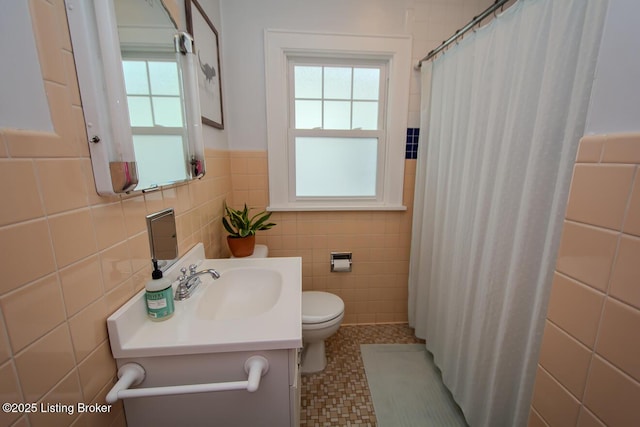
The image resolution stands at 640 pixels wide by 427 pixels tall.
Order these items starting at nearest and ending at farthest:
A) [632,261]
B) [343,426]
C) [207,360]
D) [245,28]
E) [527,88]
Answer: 1. [632,261]
2. [207,360]
3. [527,88]
4. [343,426]
5. [245,28]

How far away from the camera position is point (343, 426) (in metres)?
1.28

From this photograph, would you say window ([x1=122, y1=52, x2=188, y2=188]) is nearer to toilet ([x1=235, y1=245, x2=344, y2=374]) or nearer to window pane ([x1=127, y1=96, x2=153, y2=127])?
window pane ([x1=127, y1=96, x2=153, y2=127])

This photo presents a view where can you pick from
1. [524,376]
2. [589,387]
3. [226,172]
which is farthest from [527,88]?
[226,172]

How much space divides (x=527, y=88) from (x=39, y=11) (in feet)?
4.43

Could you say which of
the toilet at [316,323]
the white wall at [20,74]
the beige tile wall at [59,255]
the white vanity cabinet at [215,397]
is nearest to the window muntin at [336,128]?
the toilet at [316,323]

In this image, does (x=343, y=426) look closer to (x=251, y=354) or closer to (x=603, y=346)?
(x=251, y=354)

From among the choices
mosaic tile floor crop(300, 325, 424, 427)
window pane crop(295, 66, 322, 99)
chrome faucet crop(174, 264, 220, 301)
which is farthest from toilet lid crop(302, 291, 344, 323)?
window pane crop(295, 66, 322, 99)

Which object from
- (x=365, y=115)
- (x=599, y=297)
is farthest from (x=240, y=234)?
(x=599, y=297)

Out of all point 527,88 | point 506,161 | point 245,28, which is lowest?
point 506,161

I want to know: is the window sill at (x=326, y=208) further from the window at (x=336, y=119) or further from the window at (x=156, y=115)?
the window at (x=156, y=115)

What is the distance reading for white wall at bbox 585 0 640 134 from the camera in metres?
0.41

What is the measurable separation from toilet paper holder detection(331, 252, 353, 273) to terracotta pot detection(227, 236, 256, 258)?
66 cm

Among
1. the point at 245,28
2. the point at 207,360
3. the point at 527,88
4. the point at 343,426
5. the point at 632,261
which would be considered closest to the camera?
the point at 632,261

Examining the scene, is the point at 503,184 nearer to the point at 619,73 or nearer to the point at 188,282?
the point at 619,73
